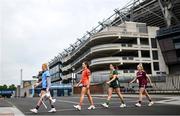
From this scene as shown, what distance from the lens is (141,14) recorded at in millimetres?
70188

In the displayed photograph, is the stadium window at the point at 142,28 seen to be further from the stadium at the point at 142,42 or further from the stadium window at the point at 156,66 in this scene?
the stadium window at the point at 156,66

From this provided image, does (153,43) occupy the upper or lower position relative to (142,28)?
lower

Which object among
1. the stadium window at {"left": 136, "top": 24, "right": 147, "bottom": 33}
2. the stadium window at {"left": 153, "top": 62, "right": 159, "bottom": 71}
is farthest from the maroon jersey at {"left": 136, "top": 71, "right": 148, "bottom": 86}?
the stadium window at {"left": 136, "top": 24, "right": 147, "bottom": 33}

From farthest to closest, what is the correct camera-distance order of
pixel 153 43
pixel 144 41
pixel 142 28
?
1. pixel 144 41
2. pixel 142 28
3. pixel 153 43

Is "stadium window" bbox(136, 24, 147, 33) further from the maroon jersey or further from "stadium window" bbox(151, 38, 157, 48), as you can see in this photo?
the maroon jersey

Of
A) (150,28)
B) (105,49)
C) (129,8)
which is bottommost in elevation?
(105,49)

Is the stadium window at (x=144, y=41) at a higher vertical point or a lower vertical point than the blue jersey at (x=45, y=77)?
higher

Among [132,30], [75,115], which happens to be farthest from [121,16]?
[75,115]

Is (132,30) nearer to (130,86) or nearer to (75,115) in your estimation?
(130,86)

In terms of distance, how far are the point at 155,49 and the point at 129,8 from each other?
11.7 meters

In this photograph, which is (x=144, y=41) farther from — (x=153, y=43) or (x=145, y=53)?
(x=145, y=53)

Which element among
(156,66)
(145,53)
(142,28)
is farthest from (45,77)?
(145,53)

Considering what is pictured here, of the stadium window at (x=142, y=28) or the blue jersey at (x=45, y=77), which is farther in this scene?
the stadium window at (x=142, y=28)

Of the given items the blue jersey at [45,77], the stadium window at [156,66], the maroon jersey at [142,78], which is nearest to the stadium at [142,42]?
the stadium window at [156,66]
